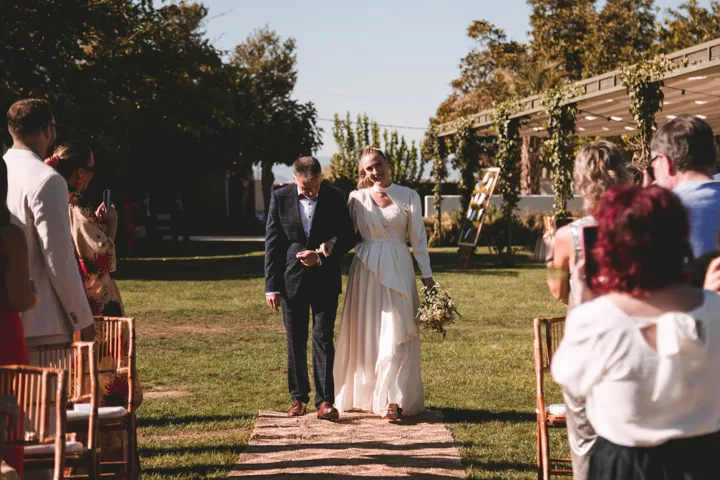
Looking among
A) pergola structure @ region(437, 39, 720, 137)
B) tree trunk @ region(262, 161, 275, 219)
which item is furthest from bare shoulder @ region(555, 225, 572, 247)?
tree trunk @ region(262, 161, 275, 219)

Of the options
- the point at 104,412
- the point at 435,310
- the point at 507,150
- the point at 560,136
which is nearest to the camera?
the point at 104,412

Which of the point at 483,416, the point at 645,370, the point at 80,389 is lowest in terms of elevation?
the point at 483,416

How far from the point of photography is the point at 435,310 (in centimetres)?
773

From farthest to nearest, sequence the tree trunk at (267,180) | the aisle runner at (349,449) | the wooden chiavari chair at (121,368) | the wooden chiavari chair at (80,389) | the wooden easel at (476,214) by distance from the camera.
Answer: the tree trunk at (267,180) → the wooden easel at (476,214) → the aisle runner at (349,449) → the wooden chiavari chair at (121,368) → the wooden chiavari chair at (80,389)

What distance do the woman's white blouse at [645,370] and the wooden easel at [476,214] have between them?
70.3ft

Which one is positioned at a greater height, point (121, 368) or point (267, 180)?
point (267, 180)

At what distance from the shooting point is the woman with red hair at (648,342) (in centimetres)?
282

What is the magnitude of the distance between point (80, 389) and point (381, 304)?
353 centimetres

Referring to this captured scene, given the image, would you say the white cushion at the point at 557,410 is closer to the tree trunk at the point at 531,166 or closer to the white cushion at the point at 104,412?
the white cushion at the point at 104,412

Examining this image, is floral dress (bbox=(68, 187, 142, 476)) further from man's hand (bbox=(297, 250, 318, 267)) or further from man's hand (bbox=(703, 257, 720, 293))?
man's hand (bbox=(703, 257, 720, 293))

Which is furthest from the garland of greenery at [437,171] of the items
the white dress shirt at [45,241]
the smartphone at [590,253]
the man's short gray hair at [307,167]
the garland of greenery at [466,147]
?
the smartphone at [590,253]

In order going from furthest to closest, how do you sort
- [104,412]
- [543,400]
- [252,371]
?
[252,371] < [543,400] < [104,412]

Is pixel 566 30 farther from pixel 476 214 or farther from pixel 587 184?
pixel 587 184

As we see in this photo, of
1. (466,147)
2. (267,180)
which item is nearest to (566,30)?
(267,180)
